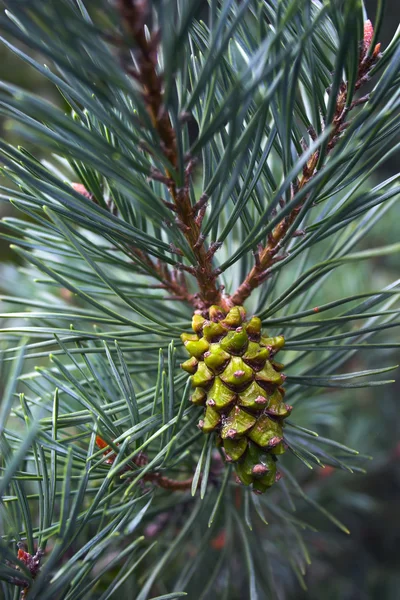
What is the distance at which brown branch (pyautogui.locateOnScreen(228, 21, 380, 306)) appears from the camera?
12.8 inches

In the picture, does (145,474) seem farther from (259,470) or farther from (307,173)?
(307,173)

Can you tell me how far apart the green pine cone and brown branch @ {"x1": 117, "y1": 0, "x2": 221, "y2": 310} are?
1.7 inches

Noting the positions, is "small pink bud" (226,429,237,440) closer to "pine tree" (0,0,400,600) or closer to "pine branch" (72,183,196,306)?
"pine tree" (0,0,400,600)

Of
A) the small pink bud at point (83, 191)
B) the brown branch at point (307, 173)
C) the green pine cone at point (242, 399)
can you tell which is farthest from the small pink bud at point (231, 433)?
the small pink bud at point (83, 191)

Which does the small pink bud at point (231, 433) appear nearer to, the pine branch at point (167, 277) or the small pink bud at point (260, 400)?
the small pink bud at point (260, 400)

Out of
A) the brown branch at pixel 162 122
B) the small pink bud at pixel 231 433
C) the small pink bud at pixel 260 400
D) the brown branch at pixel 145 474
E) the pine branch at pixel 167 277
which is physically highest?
the brown branch at pixel 162 122

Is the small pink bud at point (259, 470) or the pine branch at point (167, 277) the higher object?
the pine branch at point (167, 277)

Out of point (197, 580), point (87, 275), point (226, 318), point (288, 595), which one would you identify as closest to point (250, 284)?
point (226, 318)

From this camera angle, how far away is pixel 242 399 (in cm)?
34

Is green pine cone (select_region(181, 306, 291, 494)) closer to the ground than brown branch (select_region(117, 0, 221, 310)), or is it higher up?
closer to the ground

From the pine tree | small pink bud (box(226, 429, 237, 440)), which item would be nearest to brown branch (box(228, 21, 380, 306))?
Result: the pine tree

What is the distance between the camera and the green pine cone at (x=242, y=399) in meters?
0.33

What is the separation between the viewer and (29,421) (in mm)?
323

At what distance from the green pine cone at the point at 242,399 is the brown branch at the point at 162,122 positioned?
43 millimetres
